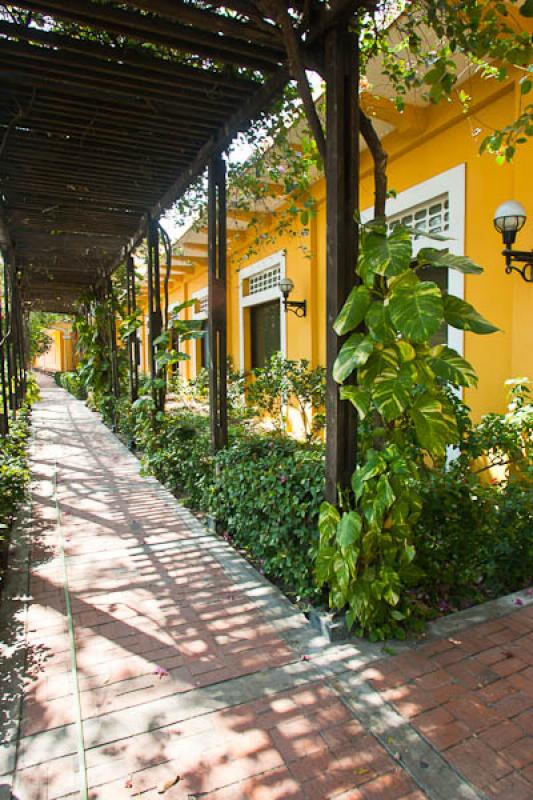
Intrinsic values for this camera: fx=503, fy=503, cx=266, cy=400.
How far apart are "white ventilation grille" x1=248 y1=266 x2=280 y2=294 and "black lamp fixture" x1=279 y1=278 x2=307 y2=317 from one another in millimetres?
885

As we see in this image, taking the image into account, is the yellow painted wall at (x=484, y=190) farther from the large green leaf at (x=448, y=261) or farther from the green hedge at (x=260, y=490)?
the large green leaf at (x=448, y=261)

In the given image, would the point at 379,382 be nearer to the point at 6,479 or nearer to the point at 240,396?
the point at 6,479

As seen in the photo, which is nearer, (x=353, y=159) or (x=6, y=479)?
(x=353, y=159)

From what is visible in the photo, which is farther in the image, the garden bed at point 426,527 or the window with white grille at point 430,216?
the window with white grille at point 430,216

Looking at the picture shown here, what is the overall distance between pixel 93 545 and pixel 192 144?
304cm

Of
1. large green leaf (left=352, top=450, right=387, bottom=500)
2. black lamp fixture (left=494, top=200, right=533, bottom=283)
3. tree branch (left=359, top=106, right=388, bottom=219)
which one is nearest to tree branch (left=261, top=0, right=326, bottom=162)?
tree branch (left=359, top=106, right=388, bottom=219)

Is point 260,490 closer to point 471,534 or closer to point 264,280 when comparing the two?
point 471,534

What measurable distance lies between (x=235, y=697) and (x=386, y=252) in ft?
6.04

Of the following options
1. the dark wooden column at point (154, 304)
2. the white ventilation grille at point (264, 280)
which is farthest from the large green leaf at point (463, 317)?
the white ventilation grille at point (264, 280)

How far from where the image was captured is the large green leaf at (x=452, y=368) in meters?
2.03

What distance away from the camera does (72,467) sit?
599 centimetres

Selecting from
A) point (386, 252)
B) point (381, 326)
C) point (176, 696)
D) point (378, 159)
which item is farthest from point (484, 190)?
point (176, 696)

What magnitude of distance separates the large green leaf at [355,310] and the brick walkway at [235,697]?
4.69 ft

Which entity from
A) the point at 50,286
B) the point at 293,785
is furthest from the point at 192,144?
the point at 50,286
